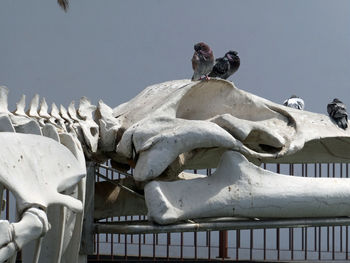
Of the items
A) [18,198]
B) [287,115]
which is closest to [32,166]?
[18,198]

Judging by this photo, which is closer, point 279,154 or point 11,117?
point 11,117

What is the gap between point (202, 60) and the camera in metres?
5.24

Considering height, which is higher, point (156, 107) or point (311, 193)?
point (156, 107)

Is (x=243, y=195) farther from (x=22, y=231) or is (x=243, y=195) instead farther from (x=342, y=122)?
(x=22, y=231)

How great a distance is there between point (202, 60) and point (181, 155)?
2.16 feet

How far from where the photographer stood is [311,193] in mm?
5031

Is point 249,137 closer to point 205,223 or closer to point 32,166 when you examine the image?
point 205,223

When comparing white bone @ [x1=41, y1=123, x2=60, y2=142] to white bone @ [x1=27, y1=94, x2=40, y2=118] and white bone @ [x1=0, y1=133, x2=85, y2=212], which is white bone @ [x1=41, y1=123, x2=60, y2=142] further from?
white bone @ [x1=27, y1=94, x2=40, y2=118]

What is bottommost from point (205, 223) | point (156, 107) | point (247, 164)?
point (205, 223)

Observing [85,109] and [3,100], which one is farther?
[85,109]

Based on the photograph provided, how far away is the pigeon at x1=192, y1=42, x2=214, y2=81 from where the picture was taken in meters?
5.24

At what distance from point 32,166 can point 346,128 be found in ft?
8.25

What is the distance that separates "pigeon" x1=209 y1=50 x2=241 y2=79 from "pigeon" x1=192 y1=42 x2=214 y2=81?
229 millimetres

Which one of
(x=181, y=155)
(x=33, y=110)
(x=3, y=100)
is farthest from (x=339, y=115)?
(x=3, y=100)
